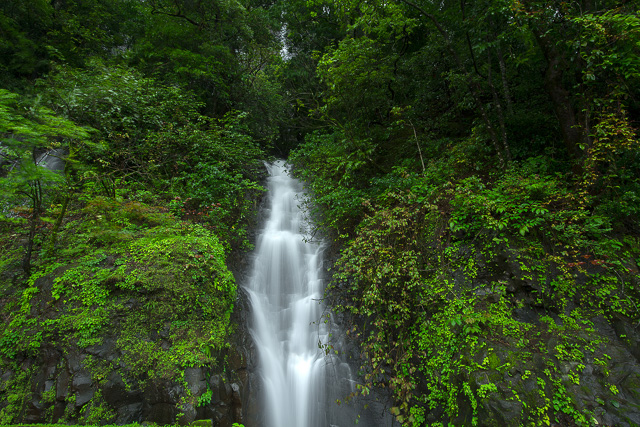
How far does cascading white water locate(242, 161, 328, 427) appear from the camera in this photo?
5.64m

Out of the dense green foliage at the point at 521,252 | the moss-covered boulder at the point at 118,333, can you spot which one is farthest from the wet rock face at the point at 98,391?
the dense green foliage at the point at 521,252

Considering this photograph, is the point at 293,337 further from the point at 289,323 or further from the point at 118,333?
the point at 118,333

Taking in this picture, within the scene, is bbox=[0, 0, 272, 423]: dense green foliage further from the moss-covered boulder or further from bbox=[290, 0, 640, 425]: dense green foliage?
bbox=[290, 0, 640, 425]: dense green foliage

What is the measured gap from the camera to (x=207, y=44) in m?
9.84

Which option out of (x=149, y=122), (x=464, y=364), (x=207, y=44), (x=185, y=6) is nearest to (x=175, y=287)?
(x=464, y=364)

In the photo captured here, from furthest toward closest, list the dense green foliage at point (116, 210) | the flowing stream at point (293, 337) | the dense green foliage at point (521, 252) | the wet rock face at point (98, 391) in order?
1. the flowing stream at point (293, 337)
2. the dense green foliage at point (116, 210)
3. the dense green foliage at point (521, 252)
4. the wet rock face at point (98, 391)

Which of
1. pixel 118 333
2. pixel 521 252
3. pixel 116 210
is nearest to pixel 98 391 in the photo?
pixel 118 333

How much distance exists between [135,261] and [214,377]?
2.32 meters

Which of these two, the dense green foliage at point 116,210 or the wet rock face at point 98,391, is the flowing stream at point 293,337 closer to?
the dense green foliage at point 116,210

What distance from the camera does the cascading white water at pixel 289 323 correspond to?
18.5 ft

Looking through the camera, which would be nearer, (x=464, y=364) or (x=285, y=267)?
(x=464, y=364)

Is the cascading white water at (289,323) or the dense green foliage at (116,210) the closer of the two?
the dense green foliage at (116,210)

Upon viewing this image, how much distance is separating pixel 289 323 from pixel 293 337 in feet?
1.08

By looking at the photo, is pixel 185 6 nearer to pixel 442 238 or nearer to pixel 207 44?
pixel 207 44
